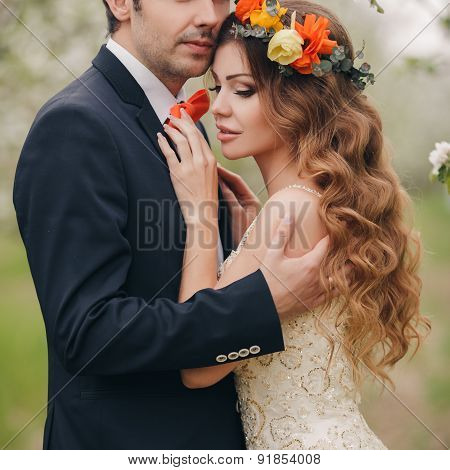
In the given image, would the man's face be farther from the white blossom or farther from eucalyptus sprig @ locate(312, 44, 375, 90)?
the white blossom

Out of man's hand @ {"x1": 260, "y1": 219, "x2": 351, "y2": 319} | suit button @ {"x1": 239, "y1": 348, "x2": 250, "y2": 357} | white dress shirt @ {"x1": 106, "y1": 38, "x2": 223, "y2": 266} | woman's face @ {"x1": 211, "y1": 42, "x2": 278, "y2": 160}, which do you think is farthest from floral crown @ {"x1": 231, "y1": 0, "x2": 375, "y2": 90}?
suit button @ {"x1": 239, "y1": 348, "x2": 250, "y2": 357}

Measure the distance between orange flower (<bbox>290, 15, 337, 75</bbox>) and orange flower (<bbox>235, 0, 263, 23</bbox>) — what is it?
161mm

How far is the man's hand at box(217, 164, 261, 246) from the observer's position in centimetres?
328

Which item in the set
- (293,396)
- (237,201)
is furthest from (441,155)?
(293,396)

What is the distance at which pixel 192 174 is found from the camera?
8.73 feet

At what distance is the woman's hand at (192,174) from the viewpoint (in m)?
2.62

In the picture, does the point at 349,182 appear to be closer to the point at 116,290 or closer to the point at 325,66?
the point at 325,66

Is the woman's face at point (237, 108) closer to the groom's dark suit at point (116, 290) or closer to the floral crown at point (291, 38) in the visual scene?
the floral crown at point (291, 38)

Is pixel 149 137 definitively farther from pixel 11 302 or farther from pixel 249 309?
pixel 11 302

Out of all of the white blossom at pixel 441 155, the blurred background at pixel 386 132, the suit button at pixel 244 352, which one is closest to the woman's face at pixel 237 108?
the white blossom at pixel 441 155

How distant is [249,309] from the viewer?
7.75 feet

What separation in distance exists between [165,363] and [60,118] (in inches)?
32.1

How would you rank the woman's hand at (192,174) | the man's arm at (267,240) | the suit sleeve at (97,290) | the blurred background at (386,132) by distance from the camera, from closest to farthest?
1. the suit sleeve at (97,290)
2. the man's arm at (267,240)
3. the woman's hand at (192,174)
4. the blurred background at (386,132)

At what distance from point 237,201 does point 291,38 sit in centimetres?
86
